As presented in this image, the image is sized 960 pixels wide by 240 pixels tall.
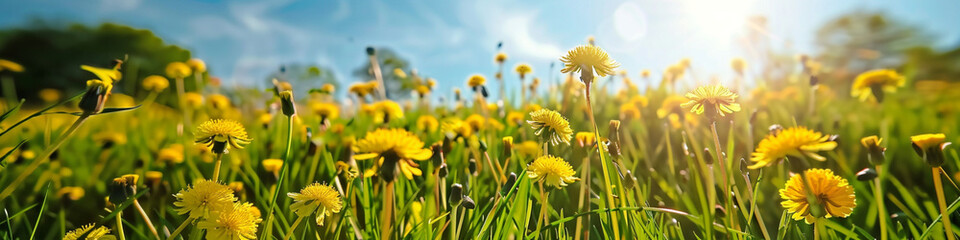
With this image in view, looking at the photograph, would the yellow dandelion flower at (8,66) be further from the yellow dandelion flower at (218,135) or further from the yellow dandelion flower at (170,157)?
the yellow dandelion flower at (218,135)

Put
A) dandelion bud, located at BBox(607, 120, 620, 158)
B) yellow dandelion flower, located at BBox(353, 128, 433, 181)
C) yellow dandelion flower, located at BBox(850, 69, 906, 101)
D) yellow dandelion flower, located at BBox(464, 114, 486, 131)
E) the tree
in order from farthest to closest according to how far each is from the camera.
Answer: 1. the tree
2. yellow dandelion flower, located at BBox(850, 69, 906, 101)
3. yellow dandelion flower, located at BBox(464, 114, 486, 131)
4. dandelion bud, located at BBox(607, 120, 620, 158)
5. yellow dandelion flower, located at BBox(353, 128, 433, 181)

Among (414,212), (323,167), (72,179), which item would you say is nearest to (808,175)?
(414,212)

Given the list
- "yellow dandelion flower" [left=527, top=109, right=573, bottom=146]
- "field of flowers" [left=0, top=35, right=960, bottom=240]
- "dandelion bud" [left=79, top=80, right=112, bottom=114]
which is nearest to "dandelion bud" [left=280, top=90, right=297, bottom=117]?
"field of flowers" [left=0, top=35, right=960, bottom=240]

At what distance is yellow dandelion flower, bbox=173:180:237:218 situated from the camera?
638 millimetres

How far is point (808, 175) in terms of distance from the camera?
2.23 feet

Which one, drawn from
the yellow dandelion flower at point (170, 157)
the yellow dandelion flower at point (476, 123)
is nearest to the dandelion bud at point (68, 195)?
the yellow dandelion flower at point (170, 157)

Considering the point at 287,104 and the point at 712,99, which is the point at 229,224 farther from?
the point at 712,99

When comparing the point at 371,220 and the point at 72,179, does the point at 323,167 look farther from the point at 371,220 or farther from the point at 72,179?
the point at 72,179

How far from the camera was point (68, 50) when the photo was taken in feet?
33.0

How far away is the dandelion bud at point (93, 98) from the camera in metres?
0.64

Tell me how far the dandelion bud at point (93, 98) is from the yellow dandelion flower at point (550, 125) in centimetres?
63

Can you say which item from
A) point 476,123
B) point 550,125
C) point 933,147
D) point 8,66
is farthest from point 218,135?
point 8,66

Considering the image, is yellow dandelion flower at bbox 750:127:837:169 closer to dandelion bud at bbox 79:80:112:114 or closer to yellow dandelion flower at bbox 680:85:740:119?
yellow dandelion flower at bbox 680:85:740:119

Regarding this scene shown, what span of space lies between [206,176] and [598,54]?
1.33 metres
